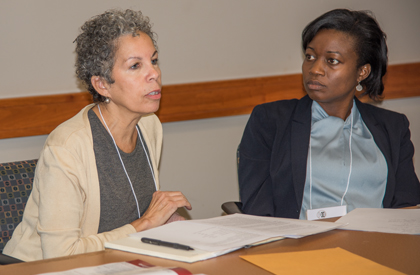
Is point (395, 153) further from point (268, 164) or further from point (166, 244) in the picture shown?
point (166, 244)

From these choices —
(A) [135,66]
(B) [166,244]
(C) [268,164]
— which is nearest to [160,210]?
(B) [166,244]

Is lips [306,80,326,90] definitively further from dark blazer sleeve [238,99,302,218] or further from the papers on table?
the papers on table

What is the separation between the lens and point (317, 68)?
2303 millimetres

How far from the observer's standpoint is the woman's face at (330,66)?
2.30m

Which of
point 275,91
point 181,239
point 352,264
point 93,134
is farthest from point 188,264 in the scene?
point 275,91

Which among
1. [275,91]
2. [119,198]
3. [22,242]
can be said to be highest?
[275,91]

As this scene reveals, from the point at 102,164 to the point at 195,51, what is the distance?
4.65 ft

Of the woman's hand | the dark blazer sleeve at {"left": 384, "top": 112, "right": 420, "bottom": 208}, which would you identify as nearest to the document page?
the woman's hand

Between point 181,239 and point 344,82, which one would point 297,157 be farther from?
point 181,239

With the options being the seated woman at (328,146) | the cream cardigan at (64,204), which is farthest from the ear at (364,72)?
the cream cardigan at (64,204)

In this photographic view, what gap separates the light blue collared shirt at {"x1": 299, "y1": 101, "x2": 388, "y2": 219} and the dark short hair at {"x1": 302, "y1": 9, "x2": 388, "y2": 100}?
14.2 inches

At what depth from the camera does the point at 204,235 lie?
54.7 inches

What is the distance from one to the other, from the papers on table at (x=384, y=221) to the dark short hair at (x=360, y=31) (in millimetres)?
942

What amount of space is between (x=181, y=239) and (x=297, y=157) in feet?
3.45
